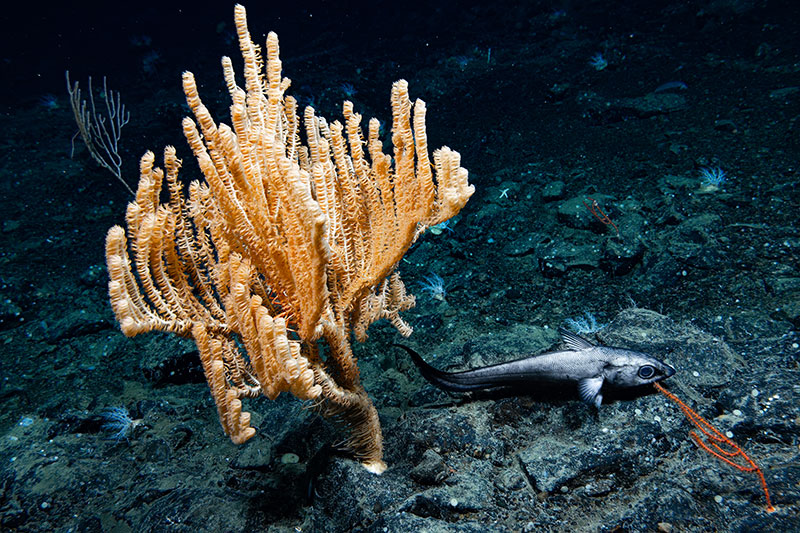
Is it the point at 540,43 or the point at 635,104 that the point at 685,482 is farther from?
the point at 540,43

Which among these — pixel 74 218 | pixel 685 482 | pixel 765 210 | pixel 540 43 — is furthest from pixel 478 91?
pixel 685 482

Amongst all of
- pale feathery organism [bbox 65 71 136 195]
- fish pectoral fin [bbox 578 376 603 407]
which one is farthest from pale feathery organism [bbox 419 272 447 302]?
pale feathery organism [bbox 65 71 136 195]

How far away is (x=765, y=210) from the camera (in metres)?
4.88

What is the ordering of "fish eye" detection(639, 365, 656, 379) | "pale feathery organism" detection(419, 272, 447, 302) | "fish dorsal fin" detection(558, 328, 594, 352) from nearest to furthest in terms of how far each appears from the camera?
"fish eye" detection(639, 365, 656, 379) < "fish dorsal fin" detection(558, 328, 594, 352) < "pale feathery organism" detection(419, 272, 447, 302)

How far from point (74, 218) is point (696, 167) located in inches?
440

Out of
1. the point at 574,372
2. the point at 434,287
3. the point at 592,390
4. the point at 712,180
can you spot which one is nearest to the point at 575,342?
the point at 574,372

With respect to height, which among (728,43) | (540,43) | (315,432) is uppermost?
(540,43)

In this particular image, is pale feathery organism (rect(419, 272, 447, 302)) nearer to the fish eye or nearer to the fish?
the fish

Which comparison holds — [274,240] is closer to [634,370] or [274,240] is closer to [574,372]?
[574,372]

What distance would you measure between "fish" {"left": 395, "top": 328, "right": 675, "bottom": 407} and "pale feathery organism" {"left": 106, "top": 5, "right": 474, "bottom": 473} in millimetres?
633

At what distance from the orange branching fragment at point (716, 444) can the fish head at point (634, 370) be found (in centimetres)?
9

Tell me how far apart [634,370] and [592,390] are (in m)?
0.28

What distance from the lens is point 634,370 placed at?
2414 millimetres

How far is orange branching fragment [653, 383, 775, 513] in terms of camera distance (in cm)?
197
